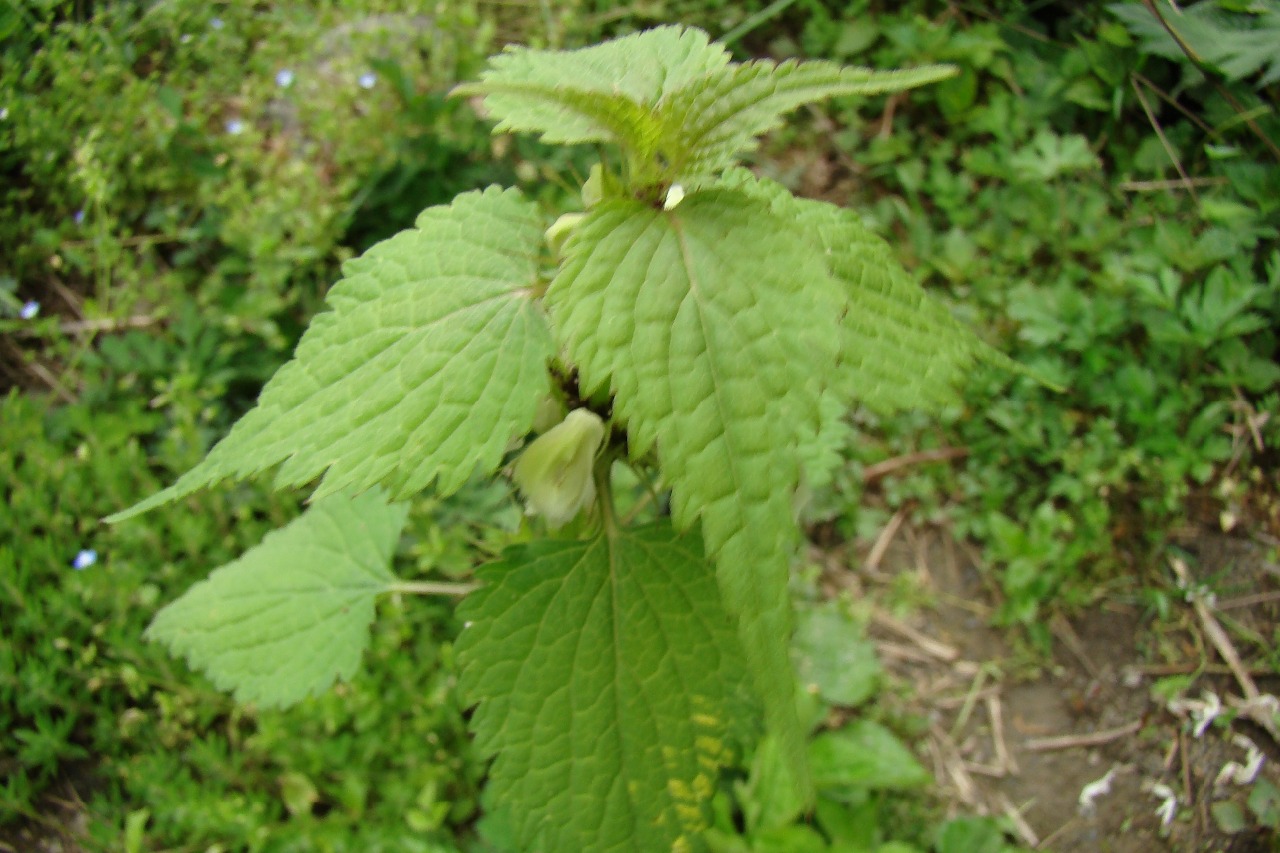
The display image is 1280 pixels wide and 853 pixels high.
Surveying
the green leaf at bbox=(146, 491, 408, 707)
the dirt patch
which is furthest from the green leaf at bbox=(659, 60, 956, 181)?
the dirt patch

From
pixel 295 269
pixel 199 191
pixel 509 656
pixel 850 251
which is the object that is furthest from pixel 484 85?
pixel 199 191

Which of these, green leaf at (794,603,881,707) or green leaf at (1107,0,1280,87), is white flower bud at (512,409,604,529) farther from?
green leaf at (1107,0,1280,87)

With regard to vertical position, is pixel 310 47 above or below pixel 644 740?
above

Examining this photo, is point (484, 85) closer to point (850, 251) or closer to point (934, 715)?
point (850, 251)

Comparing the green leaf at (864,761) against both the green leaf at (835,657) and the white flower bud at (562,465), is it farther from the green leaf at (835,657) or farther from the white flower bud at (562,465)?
the white flower bud at (562,465)

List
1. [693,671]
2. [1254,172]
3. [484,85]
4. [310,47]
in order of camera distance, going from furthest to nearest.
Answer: [310,47] < [1254,172] < [693,671] < [484,85]

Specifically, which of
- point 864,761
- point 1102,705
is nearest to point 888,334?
point 864,761
